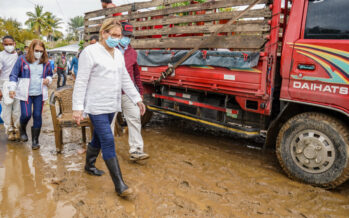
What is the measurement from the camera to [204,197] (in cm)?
305

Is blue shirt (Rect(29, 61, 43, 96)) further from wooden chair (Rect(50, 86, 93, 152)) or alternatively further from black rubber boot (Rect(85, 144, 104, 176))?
black rubber boot (Rect(85, 144, 104, 176))

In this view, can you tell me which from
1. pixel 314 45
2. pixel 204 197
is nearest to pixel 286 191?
pixel 204 197

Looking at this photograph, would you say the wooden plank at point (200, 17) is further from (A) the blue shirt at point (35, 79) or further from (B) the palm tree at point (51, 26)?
(B) the palm tree at point (51, 26)

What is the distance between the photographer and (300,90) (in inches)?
128

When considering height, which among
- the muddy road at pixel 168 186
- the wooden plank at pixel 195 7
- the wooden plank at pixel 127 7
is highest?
the wooden plank at pixel 127 7

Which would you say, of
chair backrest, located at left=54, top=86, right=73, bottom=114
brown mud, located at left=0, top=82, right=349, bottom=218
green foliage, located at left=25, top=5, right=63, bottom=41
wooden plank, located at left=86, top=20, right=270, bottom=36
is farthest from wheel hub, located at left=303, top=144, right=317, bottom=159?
green foliage, located at left=25, top=5, right=63, bottom=41

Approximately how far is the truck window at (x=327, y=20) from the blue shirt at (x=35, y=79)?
3.99 metres

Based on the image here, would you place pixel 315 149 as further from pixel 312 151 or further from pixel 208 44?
pixel 208 44

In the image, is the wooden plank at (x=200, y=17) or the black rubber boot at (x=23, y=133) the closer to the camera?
the wooden plank at (x=200, y=17)

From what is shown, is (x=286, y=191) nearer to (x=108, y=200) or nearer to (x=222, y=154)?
(x=222, y=154)

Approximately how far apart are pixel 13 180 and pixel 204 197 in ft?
7.65

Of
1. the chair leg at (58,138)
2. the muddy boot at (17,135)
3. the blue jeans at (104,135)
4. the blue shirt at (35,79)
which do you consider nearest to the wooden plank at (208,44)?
the blue shirt at (35,79)

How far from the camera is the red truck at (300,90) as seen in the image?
2.99 m

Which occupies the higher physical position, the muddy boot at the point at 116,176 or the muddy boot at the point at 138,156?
the muddy boot at the point at 116,176
